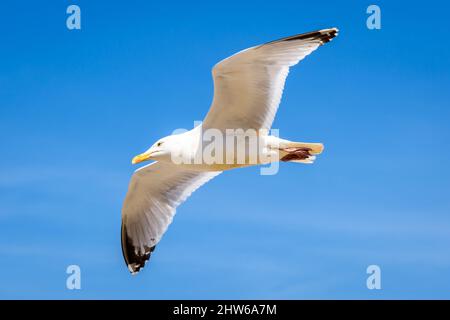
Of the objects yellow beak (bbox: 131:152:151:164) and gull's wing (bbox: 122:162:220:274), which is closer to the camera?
yellow beak (bbox: 131:152:151:164)

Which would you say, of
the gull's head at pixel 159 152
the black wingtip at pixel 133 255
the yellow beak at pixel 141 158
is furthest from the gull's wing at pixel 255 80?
the black wingtip at pixel 133 255

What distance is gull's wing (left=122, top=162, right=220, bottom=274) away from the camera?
→ 23.2 feet

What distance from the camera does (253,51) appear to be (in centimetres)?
560

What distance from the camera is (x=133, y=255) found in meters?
7.27

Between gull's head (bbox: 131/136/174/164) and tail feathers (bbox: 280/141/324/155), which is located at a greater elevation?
gull's head (bbox: 131/136/174/164)

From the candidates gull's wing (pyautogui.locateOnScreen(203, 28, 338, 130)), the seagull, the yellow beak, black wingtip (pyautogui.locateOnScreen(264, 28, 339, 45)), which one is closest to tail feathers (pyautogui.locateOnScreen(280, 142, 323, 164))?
the seagull

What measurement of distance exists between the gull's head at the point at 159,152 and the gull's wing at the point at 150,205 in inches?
30.7

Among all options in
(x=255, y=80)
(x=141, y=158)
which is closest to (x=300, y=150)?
(x=255, y=80)

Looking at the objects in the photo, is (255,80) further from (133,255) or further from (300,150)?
(133,255)

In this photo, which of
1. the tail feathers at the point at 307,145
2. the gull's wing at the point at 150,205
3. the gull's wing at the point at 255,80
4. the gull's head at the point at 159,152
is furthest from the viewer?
the gull's wing at the point at 150,205

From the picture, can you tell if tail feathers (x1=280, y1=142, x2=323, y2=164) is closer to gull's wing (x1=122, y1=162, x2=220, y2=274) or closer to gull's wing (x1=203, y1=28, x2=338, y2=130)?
gull's wing (x1=203, y1=28, x2=338, y2=130)

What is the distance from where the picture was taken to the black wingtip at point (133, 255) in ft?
23.8

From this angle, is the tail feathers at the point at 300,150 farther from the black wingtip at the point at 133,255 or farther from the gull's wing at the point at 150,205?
the black wingtip at the point at 133,255

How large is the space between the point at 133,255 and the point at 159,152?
1.54 meters
